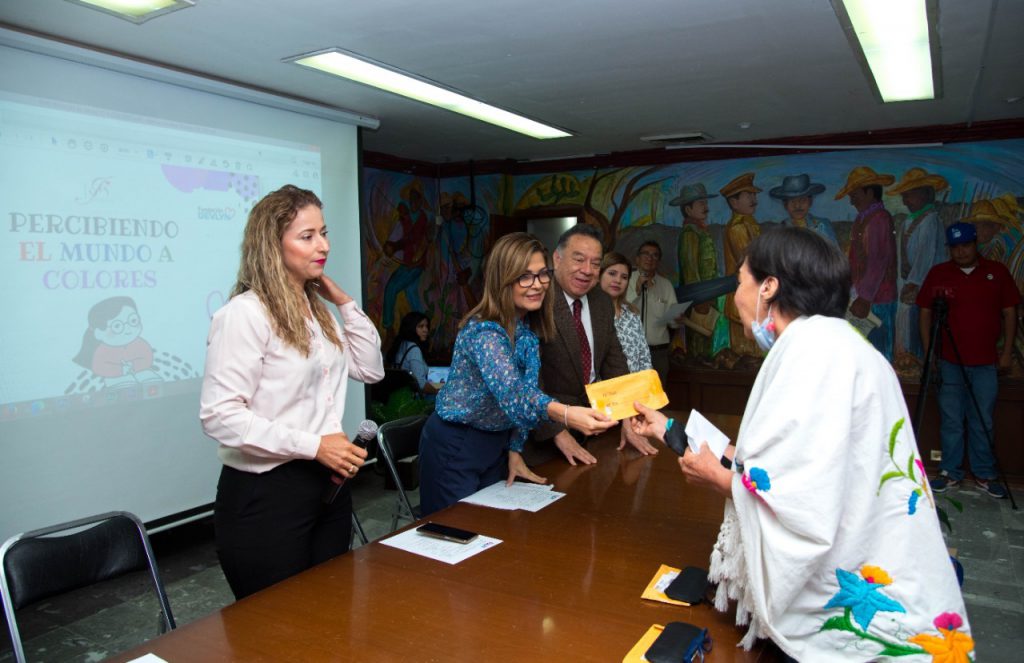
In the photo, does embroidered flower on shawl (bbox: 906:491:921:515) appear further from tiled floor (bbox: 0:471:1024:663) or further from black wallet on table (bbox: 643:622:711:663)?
tiled floor (bbox: 0:471:1024:663)

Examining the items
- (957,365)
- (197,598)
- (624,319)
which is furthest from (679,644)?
(957,365)

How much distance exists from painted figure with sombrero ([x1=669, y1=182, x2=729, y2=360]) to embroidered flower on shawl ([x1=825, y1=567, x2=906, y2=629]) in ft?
18.9

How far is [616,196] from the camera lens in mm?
7379

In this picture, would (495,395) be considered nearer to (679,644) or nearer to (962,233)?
(679,644)

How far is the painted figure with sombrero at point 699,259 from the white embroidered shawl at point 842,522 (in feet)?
18.7

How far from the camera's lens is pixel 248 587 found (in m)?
2.02

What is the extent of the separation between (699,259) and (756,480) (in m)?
5.88

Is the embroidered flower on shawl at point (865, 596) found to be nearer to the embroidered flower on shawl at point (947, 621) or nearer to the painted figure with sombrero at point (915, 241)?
the embroidered flower on shawl at point (947, 621)

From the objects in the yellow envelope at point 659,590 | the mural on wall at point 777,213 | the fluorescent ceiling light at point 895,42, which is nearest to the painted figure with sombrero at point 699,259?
the mural on wall at point 777,213

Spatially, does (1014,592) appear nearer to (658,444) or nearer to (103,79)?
(658,444)

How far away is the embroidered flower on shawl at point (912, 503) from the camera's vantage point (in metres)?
1.36

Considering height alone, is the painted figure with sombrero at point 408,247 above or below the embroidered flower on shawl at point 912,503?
above

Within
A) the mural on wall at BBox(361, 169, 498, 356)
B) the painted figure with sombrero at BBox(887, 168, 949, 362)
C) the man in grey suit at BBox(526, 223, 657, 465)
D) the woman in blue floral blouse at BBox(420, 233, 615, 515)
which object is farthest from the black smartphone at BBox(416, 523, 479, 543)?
the painted figure with sombrero at BBox(887, 168, 949, 362)

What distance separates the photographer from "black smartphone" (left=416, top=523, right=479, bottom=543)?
78.7 inches
